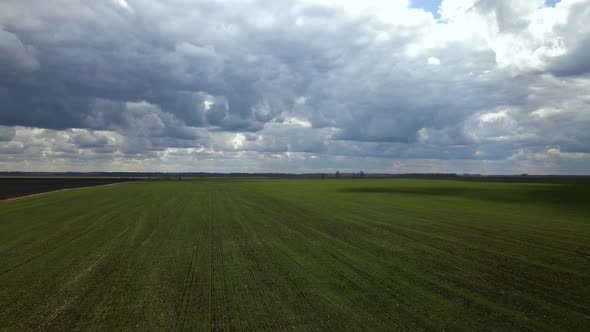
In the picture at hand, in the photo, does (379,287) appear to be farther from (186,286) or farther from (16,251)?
(16,251)

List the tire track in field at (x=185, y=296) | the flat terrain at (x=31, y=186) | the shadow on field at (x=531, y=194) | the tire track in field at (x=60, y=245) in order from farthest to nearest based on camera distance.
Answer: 1. the flat terrain at (x=31, y=186)
2. the shadow on field at (x=531, y=194)
3. the tire track in field at (x=60, y=245)
4. the tire track in field at (x=185, y=296)

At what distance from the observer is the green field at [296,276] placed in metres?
9.91

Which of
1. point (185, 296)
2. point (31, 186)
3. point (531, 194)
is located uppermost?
point (531, 194)

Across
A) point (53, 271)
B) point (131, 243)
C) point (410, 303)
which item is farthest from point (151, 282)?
point (410, 303)

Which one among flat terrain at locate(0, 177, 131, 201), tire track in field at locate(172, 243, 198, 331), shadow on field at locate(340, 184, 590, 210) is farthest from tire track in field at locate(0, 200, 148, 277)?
shadow on field at locate(340, 184, 590, 210)

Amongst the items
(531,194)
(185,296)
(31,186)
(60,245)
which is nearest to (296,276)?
(185,296)

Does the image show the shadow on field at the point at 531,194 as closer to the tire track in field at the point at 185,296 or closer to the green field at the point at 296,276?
the green field at the point at 296,276

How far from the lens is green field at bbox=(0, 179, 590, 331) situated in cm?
991

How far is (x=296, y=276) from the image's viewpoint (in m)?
13.6

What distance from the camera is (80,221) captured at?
2830cm

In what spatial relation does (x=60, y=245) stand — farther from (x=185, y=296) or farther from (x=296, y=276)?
(x=296, y=276)

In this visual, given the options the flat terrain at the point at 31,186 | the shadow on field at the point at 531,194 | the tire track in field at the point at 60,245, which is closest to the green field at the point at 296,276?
the tire track in field at the point at 60,245

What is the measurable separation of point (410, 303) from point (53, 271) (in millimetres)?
13651

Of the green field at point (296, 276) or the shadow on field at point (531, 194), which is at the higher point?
the shadow on field at point (531, 194)
